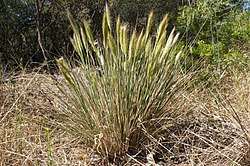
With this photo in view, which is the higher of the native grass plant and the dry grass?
the native grass plant

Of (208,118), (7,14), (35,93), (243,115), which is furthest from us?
(7,14)

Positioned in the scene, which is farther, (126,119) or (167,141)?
(167,141)

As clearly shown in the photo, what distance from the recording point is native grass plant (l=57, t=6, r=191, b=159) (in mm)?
1481

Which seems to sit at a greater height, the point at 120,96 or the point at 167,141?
the point at 120,96

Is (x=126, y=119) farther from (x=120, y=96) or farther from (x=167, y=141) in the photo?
(x=167, y=141)

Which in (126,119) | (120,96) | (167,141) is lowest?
(167,141)

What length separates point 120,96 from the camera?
58.2 inches

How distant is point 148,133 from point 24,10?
6.81m

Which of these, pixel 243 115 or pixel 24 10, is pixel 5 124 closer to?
pixel 243 115

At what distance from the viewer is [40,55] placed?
18.8ft

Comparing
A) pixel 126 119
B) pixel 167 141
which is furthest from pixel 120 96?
pixel 167 141

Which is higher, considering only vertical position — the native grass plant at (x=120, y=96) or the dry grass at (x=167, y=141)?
the native grass plant at (x=120, y=96)

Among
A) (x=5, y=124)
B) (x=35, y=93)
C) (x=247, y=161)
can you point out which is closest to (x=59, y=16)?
Result: (x=35, y=93)

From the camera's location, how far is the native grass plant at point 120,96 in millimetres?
1481
